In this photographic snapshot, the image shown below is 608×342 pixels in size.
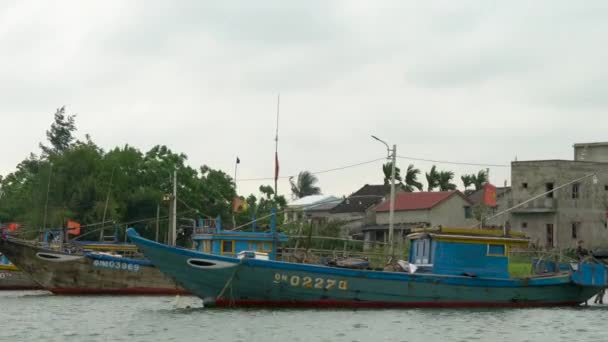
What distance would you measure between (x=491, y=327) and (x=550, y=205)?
132 ft

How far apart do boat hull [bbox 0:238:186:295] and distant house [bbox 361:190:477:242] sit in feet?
107

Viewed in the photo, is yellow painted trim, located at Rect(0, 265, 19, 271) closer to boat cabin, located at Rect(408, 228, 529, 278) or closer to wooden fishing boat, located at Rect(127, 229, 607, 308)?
wooden fishing boat, located at Rect(127, 229, 607, 308)

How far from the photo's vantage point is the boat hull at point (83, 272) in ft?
152

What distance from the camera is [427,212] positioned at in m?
78.2

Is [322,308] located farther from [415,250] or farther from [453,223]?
[453,223]

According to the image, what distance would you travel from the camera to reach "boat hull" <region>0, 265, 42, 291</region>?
177 feet

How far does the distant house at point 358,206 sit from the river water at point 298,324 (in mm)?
49746

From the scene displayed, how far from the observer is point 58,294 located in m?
47.2

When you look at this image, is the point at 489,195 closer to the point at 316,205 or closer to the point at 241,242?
the point at 241,242

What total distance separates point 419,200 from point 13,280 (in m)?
34.8

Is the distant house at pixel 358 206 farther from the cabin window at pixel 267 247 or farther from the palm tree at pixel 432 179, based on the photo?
the cabin window at pixel 267 247

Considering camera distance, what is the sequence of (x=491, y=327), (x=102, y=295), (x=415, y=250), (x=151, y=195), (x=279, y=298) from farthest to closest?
(x=151, y=195) < (x=102, y=295) < (x=415, y=250) < (x=279, y=298) < (x=491, y=327)

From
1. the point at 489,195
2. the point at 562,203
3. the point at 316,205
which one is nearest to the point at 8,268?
the point at 489,195

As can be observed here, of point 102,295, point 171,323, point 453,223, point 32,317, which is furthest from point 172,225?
point 453,223
